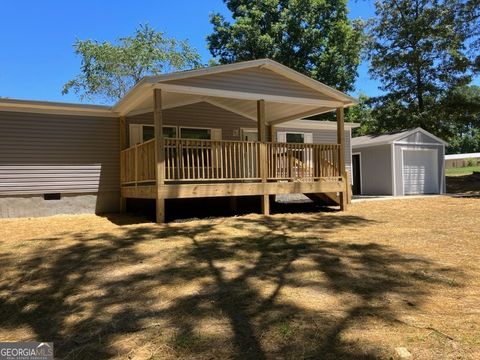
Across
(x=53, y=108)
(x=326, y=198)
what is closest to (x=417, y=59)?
(x=326, y=198)

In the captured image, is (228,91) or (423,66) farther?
(423,66)

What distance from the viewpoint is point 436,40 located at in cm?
2216

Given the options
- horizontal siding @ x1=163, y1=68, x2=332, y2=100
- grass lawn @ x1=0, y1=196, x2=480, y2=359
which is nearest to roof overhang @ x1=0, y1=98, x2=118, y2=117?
horizontal siding @ x1=163, y1=68, x2=332, y2=100

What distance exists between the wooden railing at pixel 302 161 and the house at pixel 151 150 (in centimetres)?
3

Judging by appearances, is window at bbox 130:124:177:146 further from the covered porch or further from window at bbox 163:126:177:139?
the covered porch

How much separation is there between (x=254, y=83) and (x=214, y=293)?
279 inches

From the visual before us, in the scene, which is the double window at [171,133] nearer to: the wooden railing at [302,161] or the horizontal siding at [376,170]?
the wooden railing at [302,161]

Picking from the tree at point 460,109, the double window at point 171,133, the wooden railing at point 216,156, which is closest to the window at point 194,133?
Answer: the double window at point 171,133

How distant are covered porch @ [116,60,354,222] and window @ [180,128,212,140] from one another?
835 mm

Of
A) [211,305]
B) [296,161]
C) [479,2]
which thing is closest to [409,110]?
[479,2]

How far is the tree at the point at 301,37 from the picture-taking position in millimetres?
25359

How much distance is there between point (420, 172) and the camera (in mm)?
18141

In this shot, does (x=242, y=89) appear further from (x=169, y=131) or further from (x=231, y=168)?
(x=169, y=131)

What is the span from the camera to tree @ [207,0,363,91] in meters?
25.4
